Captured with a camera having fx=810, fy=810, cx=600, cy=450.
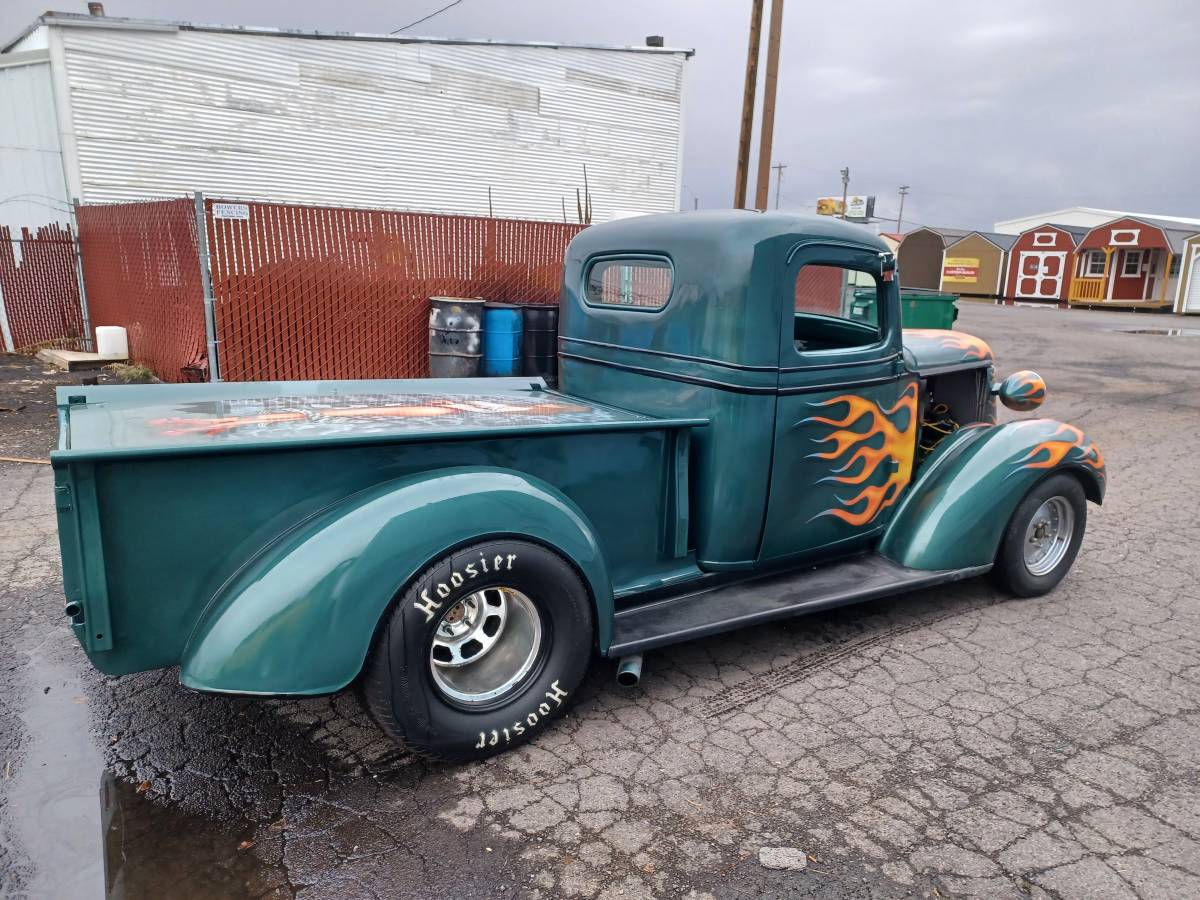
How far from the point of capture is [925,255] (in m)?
43.9

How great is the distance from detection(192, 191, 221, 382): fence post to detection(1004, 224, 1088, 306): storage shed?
3891 centimetres

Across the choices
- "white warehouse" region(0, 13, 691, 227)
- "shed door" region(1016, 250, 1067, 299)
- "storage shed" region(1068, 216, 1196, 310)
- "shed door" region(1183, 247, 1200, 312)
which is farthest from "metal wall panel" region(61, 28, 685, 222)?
"shed door" region(1016, 250, 1067, 299)

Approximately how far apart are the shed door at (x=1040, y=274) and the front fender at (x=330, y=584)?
137 feet

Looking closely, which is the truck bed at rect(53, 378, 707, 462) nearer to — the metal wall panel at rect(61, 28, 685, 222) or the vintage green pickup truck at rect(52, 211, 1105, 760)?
the vintage green pickup truck at rect(52, 211, 1105, 760)

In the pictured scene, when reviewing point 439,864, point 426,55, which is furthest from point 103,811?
point 426,55

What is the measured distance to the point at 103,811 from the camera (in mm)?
2502

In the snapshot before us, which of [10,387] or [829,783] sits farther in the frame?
[10,387]

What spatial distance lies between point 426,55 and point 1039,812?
676 inches

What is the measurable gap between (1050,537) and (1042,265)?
39.5m

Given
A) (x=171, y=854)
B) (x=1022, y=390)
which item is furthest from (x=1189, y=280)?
(x=171, y=854)

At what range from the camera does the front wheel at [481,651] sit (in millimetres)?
2488

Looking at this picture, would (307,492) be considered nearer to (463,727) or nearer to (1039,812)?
(463,727)

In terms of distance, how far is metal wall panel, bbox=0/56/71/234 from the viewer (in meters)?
13.8

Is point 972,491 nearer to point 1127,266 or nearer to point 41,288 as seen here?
point 41,288
